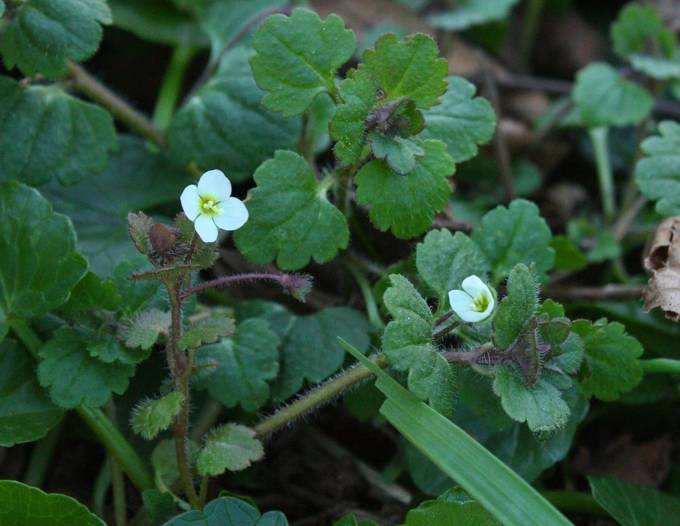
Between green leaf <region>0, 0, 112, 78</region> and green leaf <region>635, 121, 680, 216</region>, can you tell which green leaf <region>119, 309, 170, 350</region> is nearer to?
green leaf <region>0, 0, 112, 78</region>

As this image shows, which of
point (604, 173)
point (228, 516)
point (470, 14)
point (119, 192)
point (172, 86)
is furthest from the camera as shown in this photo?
point (470, 14)

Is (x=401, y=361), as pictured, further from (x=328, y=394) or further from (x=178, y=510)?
(x=178, y=510)

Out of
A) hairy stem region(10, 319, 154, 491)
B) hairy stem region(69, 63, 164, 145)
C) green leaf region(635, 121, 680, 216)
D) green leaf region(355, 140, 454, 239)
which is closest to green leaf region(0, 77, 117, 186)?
hairy stem region(69, 63, 164, 145)

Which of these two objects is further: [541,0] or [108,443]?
[541,0]

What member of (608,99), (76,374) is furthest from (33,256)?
(608,99)

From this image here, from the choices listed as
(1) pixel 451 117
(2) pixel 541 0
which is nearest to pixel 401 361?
(1) pixel 451 117

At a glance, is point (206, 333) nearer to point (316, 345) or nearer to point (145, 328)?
point (145, 328)
